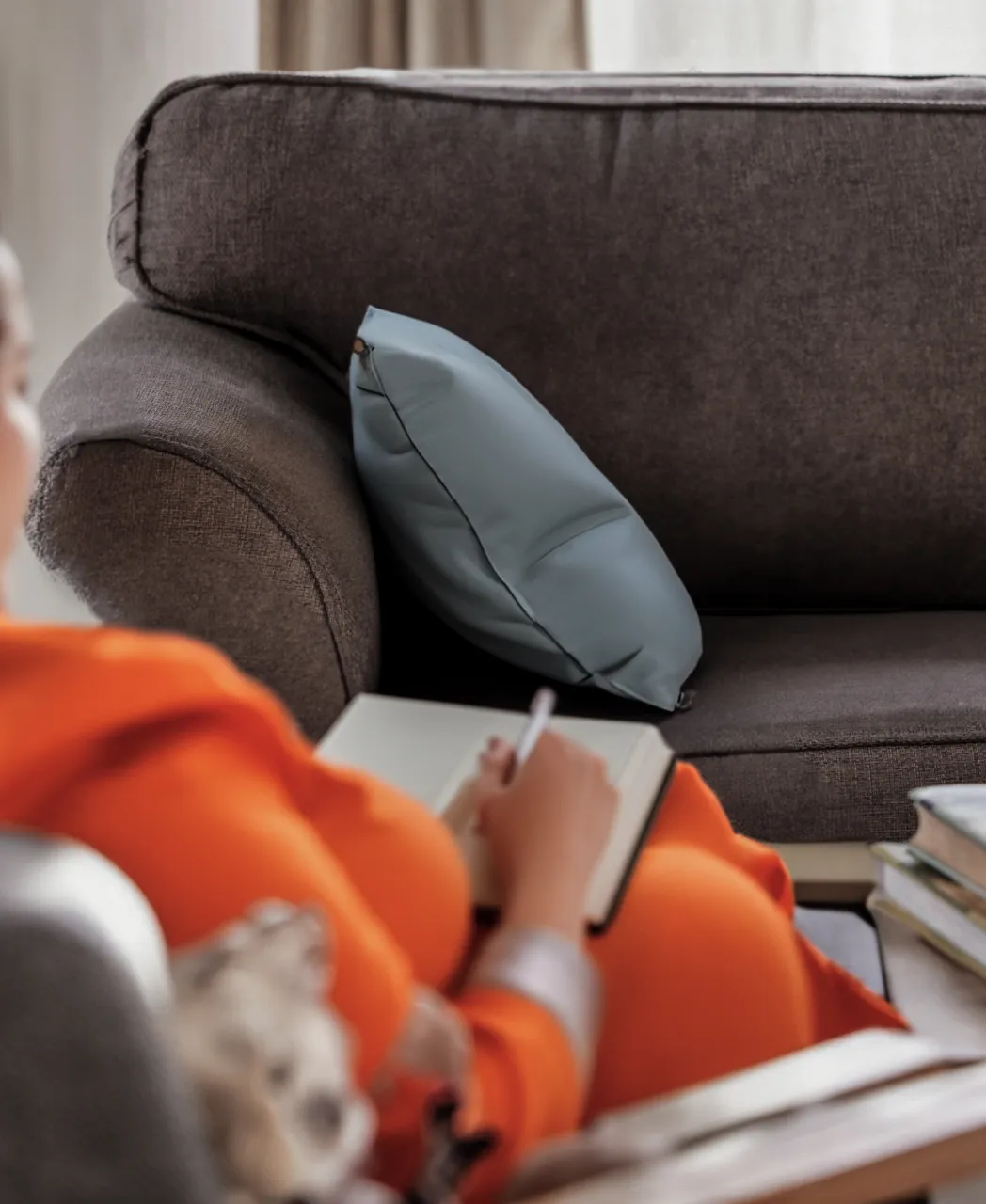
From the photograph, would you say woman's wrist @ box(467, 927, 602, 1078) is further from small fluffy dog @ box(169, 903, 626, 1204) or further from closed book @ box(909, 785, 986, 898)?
closed book @ box(909, 785, 986, 898)

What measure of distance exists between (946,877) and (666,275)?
2.96 ft

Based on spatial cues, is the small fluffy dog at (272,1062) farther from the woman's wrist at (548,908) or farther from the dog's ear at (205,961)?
the woman's wrist at (548,908)

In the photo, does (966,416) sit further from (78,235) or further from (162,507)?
(78,235)

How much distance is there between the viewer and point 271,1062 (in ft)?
1.37

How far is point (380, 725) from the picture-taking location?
799 millimetres

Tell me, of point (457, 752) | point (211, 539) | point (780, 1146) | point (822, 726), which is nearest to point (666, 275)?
point (822, 726)

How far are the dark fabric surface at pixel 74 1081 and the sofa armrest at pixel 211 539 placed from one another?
87cm

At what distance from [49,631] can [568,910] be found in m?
0.24

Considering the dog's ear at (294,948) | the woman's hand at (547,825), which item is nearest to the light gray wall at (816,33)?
the woman's hand at (547,825)

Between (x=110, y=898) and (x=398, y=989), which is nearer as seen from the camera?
(x=110, y=898)

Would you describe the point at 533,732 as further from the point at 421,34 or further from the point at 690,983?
the point at 421,34

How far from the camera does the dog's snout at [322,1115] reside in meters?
0.42

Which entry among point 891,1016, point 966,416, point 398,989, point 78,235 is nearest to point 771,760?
point 891,1016

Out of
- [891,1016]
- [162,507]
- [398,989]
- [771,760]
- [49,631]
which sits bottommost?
[771,760]
